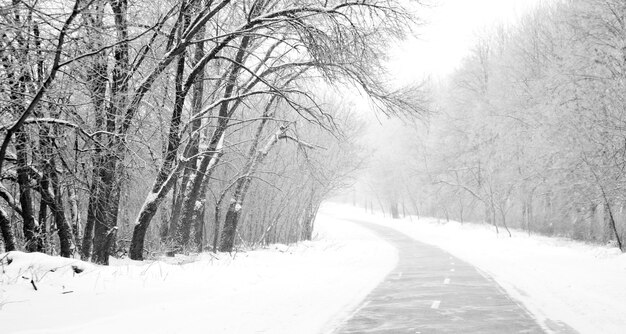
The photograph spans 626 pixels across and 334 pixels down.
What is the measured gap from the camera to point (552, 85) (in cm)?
2970

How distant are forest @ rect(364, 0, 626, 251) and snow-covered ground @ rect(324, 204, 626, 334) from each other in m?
3.42

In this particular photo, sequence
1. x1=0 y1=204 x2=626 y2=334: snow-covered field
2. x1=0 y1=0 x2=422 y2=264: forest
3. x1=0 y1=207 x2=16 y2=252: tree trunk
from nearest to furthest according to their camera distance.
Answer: x1=0 y1=204 x2=626 y2=334: snow-covered field, x1=0 y1=0 x2=422 y2=264: forest, x1=0 y1=207 x2=16 y2=252: tree trunk

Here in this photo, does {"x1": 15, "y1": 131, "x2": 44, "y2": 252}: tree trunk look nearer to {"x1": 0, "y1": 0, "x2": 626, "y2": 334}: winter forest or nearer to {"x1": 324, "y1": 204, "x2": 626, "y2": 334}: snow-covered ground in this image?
{"x1": 0, "y1": 0, "x2": 626, "y2": 334}: winter forest

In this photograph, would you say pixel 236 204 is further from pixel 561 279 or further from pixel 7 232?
pixel 561 279

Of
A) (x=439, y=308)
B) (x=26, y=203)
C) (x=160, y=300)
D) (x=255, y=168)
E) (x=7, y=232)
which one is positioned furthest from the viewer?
(x=255, y=168)

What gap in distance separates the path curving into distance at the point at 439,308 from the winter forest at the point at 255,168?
0.28 feet

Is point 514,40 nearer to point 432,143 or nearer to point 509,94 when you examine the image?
point 509,94

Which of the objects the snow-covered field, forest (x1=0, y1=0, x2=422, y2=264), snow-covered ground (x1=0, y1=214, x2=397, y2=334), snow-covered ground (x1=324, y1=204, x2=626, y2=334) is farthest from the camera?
snow-covered ground (x1=324, y1=204, x2=626, y2=334)

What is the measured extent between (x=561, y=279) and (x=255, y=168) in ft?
36.5

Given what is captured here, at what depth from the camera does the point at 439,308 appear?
34.7 feet

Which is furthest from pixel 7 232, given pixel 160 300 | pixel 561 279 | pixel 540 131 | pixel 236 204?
pixel 540 131

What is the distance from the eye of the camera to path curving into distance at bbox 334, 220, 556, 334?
28.4 ft

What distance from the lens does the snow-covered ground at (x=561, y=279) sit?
9.57 m

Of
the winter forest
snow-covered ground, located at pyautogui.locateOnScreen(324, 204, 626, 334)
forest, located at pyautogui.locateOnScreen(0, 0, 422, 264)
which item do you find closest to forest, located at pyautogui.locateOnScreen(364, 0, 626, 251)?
the winter forest
